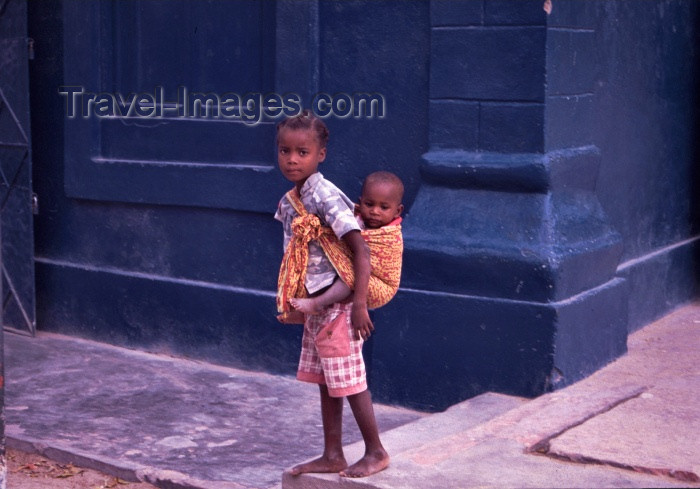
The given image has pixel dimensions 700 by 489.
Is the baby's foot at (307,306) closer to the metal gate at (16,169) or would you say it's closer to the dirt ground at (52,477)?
the dirt ground at (52,477)

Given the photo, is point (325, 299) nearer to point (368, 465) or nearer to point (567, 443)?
point (368, 465)

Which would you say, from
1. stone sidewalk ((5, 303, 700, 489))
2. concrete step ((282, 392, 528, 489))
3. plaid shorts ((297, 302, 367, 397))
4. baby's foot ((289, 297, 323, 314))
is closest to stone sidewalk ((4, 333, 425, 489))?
stone sidewalk ((5, 303, 700, 489))

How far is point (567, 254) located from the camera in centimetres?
536

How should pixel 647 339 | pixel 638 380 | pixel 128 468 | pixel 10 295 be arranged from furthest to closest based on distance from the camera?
pixel 10 295 → pixel 647 339 → pixel 638 380 → pixel 128 468

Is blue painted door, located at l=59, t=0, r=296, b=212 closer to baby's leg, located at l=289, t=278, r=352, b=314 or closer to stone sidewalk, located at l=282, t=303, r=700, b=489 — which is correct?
stone sidewalk, located at l=282, t=303, r=700, b=489

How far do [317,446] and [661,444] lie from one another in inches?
66.1

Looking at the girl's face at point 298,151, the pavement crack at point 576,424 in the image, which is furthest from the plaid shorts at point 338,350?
the pavement crack at point 576,424

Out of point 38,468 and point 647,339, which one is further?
point 647,339

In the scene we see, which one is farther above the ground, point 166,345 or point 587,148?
point 587,148

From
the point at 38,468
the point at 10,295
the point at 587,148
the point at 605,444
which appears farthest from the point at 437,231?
the point at 10,295

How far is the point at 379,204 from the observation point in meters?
4.00

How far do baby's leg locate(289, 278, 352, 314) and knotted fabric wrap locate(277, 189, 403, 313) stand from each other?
0.03 m

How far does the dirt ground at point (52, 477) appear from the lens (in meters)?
4.77

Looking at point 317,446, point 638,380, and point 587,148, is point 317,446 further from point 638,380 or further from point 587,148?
→ point 587,148
